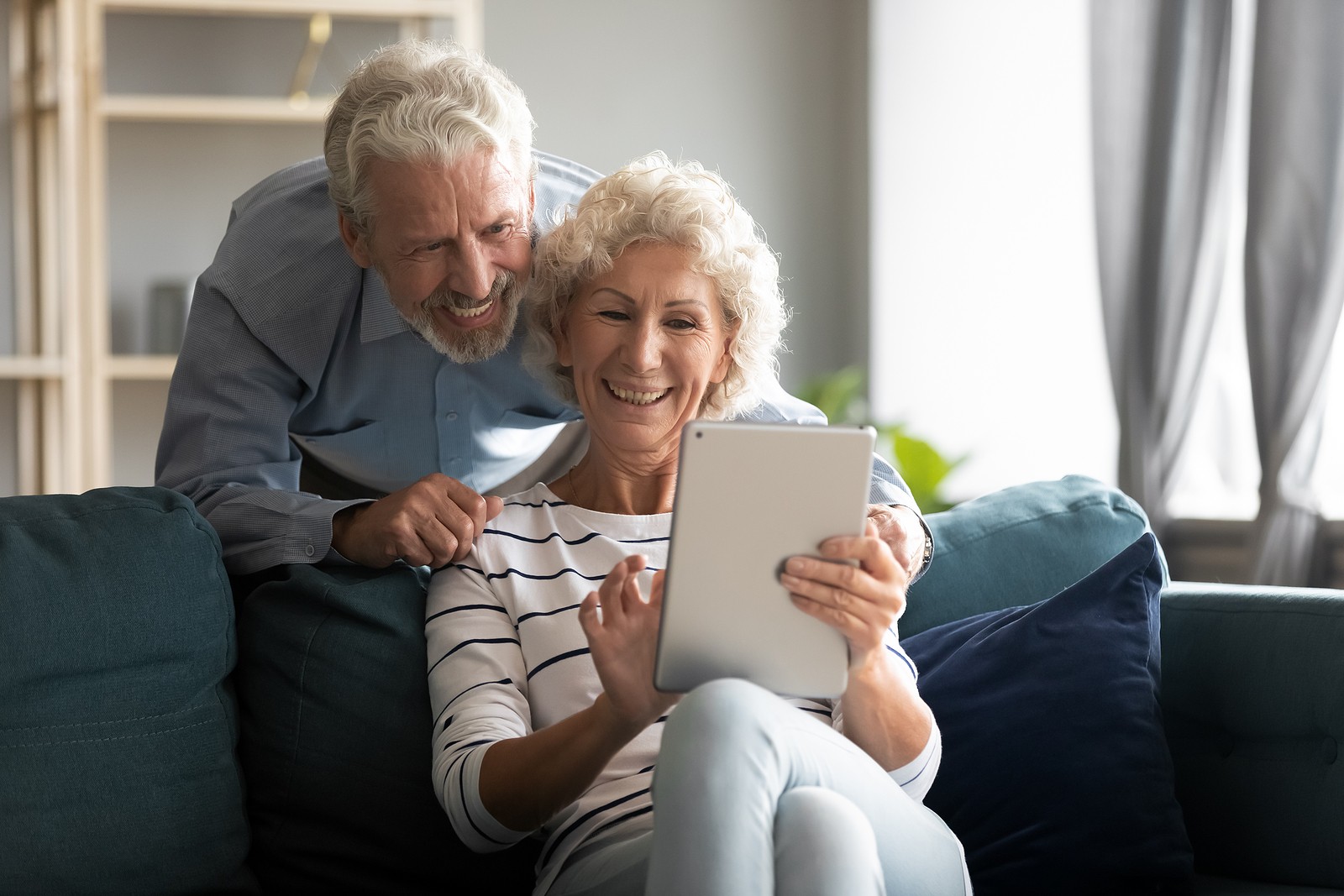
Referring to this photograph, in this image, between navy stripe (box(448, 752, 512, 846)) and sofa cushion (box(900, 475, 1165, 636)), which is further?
sofa cushion (box(900, 475, 1165, 636))

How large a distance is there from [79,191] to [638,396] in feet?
8.67

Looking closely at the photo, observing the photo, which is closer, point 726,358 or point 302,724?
point 302,724

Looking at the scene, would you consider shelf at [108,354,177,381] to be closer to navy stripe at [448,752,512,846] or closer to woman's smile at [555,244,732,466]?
woman's smile at [555,244,732,466]

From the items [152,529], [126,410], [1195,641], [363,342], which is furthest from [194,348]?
[126,410]

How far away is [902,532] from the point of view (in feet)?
5.39

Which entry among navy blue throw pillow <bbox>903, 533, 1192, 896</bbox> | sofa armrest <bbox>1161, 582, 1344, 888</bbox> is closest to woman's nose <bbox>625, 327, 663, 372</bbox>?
navy blue throw pillow <bbox>903, 533, 1192, 896</bbox>

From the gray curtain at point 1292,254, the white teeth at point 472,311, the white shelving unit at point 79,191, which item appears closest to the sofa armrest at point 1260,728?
the white teeth at point 472,311

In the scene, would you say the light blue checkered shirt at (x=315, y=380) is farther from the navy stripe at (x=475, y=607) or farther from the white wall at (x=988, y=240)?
the white wall at (x=988, y=240)

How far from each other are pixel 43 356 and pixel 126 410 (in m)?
0.26

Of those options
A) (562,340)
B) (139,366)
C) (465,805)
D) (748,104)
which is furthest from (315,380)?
(748,104)

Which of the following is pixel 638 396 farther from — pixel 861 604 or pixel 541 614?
pixel 861 604

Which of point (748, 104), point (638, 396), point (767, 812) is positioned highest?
point (748, 104)

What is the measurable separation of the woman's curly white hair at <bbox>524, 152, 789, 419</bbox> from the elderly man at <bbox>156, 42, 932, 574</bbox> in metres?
0.09

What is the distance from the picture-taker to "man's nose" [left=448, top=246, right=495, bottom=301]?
172 cm
